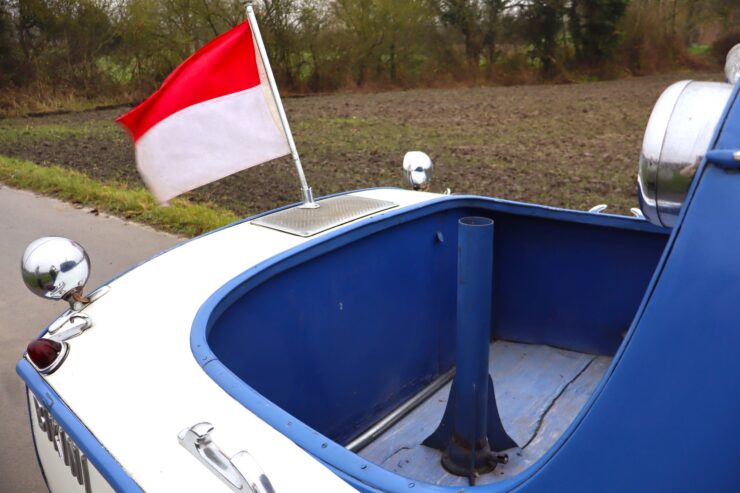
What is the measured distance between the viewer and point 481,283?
80.4 inches

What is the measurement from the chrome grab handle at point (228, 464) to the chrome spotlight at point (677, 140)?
31.1 inches

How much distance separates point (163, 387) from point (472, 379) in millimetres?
1067

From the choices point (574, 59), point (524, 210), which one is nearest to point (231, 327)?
point (524, 210)

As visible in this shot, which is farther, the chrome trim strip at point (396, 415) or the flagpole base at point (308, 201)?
the flagpole base at point (308, 201)

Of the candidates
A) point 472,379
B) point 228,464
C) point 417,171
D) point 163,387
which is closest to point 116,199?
point 417,171

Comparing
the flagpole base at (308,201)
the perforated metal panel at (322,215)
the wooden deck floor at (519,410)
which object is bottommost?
the wooden deck floor at (519,410)

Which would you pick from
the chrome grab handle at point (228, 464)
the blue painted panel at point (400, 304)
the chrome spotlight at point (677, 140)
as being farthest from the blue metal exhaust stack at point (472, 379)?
the chrome grab handle at point (228, 464)

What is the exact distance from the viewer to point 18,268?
515cm

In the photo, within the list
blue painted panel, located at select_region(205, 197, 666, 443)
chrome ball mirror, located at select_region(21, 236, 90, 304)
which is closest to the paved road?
chrome ball mirror, located at select_region(21, 236, 90, 304)

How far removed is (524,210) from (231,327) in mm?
1432

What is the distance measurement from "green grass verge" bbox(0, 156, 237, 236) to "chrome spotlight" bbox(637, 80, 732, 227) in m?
4.93

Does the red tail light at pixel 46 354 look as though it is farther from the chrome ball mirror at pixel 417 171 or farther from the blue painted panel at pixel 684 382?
the chrome ball mirror at pixel 417 171

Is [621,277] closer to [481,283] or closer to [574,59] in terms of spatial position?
[481,283]

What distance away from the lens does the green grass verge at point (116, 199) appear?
5.95m
